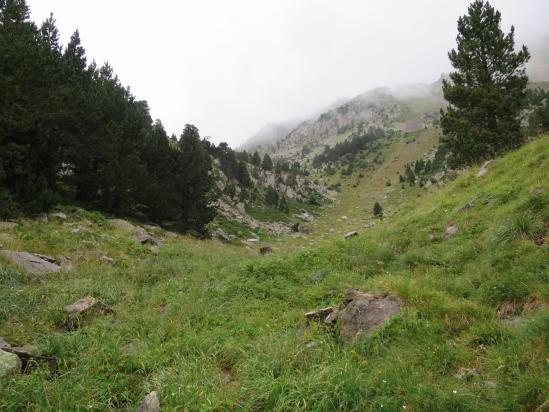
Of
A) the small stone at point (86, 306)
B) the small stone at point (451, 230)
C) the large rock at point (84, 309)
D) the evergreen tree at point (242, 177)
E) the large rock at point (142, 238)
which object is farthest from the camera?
the evergreen tree at point (242, 177)

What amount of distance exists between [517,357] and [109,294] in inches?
350

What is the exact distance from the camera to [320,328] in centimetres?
691

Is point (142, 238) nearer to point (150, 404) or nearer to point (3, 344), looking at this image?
point (3, 344)

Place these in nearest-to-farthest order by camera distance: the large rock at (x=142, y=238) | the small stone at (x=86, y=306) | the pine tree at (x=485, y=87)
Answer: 1. the small stone at (x=86, y=306)
2. the large rock at (x=142, y=238)
3. the pine tree at (x=485, y=87)

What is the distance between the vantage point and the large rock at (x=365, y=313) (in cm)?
638

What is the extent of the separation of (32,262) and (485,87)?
82.7 feet

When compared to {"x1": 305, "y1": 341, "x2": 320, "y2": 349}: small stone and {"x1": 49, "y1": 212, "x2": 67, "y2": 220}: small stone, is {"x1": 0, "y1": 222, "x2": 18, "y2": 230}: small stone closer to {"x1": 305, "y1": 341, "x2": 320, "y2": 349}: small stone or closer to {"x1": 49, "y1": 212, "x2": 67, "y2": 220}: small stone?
{"x1": 49, "y1": 212, "x2": 67, "y2": 220}: small stone

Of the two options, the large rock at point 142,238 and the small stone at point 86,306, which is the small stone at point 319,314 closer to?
the small stone at point 86,306

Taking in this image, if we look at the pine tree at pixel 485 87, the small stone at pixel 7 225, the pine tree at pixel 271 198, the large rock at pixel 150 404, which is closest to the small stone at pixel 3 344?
the large rock at pixel 150 404

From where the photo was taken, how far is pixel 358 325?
21.4 feet

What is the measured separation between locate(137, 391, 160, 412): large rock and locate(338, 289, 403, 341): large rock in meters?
3.32

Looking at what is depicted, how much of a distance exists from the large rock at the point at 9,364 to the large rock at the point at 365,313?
529cm

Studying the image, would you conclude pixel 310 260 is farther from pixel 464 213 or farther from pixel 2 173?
pixel 2 173

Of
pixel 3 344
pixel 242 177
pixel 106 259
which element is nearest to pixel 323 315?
pixel 3 344
